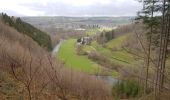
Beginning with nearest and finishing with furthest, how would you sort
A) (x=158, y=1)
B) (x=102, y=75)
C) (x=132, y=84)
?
(x=158, y=1) < (x=132, y=84) < (x=102, y=75)

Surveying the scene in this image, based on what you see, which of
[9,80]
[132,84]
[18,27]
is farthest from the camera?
[18,27]

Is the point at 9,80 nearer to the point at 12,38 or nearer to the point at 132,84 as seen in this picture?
the point at 132,84

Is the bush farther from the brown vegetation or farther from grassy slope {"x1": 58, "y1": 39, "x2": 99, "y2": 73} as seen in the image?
grassy slope {"x1": 58, "y1": 39, "x2": 99, "y2": 73}

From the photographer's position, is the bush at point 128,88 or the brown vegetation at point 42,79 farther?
the bush at point 128,88

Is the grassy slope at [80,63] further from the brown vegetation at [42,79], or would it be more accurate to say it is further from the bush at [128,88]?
the brown vegetation at [42,79]

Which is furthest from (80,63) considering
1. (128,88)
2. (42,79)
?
(42,79)

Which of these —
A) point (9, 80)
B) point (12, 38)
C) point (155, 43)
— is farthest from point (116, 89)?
point (12, 38)

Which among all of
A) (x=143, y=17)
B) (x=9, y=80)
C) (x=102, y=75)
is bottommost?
(x=102, y=75)

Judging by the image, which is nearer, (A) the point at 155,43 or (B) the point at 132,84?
(A) the point at 155,43

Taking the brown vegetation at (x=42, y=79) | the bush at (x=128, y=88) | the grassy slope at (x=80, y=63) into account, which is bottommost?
the grassy slope at (x=80, y=63)

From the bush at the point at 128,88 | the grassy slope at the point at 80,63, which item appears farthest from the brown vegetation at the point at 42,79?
the grassy slope at the point at 80,63

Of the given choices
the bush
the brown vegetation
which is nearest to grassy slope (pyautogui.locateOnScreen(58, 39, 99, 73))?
the bush
